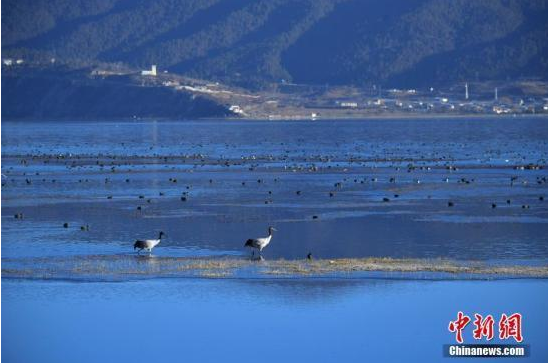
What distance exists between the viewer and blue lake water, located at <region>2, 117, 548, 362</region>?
23.7 m

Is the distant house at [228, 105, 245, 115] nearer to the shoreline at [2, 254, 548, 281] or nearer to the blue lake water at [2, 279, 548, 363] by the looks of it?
the shoreline at [2, 254, 548, 281]

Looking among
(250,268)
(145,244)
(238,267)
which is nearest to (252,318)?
(250,268)

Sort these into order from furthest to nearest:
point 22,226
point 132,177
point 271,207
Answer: point 132,177
point 271,207
point 22,226

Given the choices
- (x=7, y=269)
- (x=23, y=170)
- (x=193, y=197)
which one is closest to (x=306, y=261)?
(x=7, y=269)

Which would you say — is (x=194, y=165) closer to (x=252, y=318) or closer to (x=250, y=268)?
(x=250, y=268)

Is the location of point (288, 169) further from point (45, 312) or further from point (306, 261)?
point (45, 312)

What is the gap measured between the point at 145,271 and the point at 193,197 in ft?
54.3

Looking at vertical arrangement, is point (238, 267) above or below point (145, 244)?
below

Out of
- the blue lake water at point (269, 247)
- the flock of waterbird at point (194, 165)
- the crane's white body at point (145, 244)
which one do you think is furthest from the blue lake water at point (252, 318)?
the flock of waterbird at point (194, 165)

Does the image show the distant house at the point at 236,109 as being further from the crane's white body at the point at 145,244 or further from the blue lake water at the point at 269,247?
the crane's white body at the point at 145,244

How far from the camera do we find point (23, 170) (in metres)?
60.6

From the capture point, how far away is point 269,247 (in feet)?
105

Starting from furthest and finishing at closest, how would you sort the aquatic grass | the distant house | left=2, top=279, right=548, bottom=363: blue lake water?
1. the distant house
2. the aquatic grass
3. left=2, top=279, right=548, bottom=363: blue lake water

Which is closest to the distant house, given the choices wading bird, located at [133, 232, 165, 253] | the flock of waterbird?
the flock of waterbird
